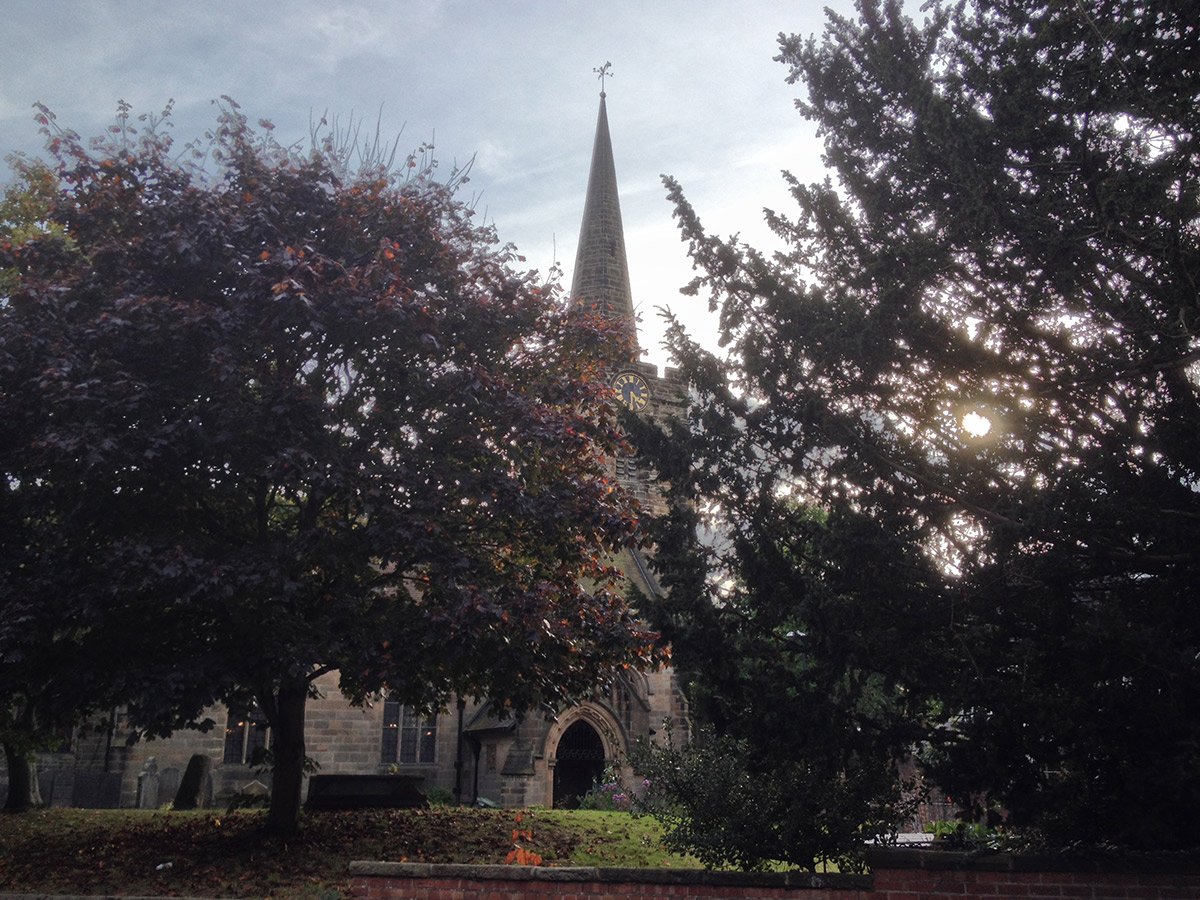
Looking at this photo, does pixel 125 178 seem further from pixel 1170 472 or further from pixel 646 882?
pixel 1170 472

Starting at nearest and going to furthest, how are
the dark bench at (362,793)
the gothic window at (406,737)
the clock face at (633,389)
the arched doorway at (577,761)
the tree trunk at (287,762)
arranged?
the tree trunk at (287,762) < the dark bench at (362,793) < the arched doorway at (577,761) < the gothic window at (406,737) < the clock face at (633,389)

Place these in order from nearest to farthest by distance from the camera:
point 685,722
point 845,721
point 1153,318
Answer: point 1153,318 → point 845,721 → point 685,722

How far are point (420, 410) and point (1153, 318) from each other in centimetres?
908

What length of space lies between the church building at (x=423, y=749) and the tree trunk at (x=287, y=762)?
781 cm

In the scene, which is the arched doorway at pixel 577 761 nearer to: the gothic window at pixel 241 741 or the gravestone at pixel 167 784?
the gothic window at pixel 241 741

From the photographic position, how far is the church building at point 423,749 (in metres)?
24.1

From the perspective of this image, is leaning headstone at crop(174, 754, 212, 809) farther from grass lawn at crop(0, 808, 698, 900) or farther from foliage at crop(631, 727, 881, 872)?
foliage at crop(631, 727, 881, 872)

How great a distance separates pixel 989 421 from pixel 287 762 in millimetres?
10436

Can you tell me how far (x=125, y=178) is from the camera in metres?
13.5

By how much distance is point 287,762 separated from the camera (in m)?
14.4

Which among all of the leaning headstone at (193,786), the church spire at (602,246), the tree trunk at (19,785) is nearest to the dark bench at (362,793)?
the leaning headstone at (193,786)

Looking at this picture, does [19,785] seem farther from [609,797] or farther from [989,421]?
[989,421]

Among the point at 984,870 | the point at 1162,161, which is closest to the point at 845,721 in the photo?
the point at 984,870

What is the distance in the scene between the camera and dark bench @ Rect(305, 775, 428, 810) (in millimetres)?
16828
